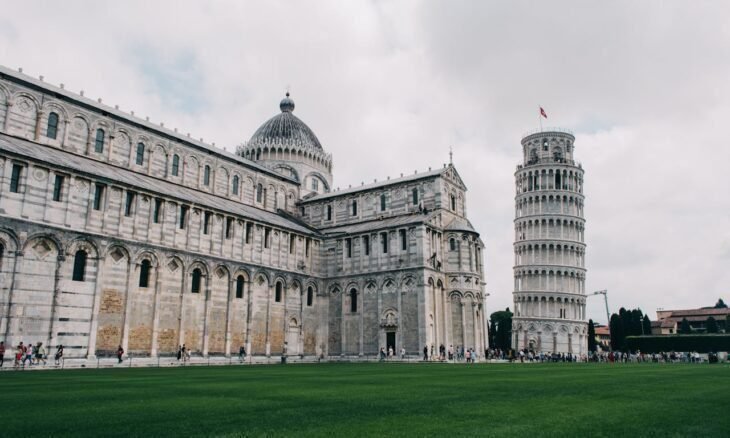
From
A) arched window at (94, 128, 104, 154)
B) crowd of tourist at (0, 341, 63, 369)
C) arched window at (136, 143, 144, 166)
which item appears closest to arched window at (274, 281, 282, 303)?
arched window at (136, 143, 144, 166)

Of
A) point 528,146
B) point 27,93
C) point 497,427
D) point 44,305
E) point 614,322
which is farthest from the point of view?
point 528,146

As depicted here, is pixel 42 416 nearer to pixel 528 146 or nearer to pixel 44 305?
pixel 44 305

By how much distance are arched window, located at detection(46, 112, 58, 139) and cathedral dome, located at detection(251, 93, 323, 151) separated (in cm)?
2611

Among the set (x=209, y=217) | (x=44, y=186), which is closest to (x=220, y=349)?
(x=209, y=217)

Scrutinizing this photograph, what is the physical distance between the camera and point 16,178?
30688mm

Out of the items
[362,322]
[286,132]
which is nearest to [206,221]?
[362,322]

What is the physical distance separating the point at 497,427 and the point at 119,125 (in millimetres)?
41318

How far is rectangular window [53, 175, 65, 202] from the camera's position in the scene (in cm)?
3212

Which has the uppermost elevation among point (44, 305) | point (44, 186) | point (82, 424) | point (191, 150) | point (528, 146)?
point (528, 146)

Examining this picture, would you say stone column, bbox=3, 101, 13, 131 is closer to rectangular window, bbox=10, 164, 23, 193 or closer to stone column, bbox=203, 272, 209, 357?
rectangular window, bbox=10, 164, 23, 193

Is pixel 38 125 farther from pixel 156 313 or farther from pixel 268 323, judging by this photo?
pixel 268 323

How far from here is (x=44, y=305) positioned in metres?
30.4

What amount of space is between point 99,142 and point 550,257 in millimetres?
60319

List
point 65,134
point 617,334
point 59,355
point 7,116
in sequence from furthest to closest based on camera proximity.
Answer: point 617,334 → point 65,134 → point 7,116 → point 59,355
